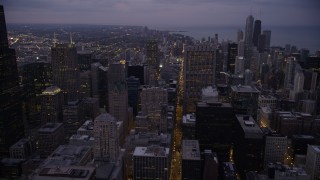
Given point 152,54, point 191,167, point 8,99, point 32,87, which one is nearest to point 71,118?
point 8,99

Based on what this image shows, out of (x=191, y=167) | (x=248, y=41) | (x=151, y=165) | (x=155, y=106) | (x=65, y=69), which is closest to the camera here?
(x=151, y=165)

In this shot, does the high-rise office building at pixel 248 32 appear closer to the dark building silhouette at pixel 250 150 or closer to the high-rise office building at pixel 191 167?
the dark building silhouette at pixel 250 150

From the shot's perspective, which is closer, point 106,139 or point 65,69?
point 106,139

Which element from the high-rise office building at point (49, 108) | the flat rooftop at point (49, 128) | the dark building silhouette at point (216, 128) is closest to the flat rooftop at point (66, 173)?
the flat rooftop at point (49, 128)

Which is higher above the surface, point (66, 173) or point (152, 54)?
point (152, 54)

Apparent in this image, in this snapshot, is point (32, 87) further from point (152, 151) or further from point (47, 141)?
point (152, 151)

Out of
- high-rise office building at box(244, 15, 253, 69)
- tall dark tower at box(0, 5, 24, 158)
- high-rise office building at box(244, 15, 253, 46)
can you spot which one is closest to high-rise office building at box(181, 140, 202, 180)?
tall dark tower at box(0, 5, 24, 158)
